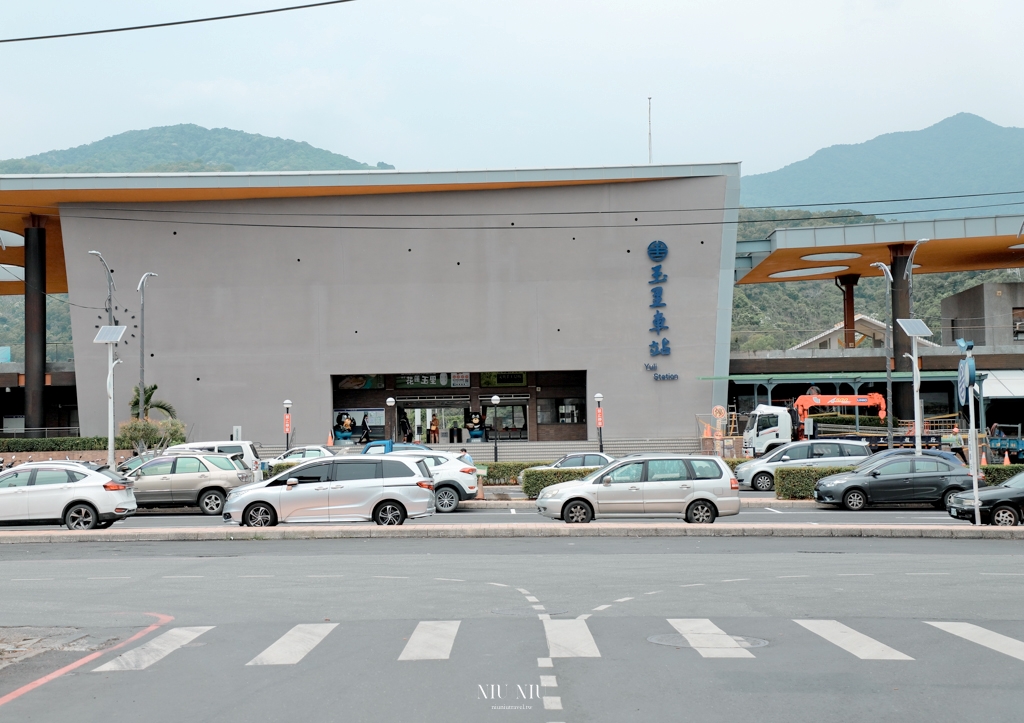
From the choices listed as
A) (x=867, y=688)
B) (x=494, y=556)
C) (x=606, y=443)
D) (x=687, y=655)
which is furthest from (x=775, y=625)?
(x=606, y=443)

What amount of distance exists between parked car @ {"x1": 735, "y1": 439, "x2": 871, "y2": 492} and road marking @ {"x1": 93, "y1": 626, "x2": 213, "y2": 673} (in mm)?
24718

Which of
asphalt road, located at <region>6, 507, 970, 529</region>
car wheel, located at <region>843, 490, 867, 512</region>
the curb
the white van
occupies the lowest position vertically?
asphalt road, located at <region>6, 507, 970, 529</region>

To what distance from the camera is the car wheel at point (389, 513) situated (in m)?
20.4

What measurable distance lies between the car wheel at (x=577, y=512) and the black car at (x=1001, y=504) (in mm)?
8456

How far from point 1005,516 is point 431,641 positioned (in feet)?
55.1

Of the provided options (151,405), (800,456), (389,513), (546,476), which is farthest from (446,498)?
(151,405)

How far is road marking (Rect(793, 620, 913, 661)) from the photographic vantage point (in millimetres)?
8484

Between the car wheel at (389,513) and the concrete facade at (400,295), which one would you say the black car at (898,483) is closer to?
the car wheel at (389,513)

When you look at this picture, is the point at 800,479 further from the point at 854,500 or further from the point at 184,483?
the point at 184,483

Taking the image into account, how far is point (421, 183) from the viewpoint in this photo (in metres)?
49.2

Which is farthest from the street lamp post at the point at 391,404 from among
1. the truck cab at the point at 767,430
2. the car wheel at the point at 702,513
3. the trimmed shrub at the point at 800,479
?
→ the car wheel at the point at 702,513

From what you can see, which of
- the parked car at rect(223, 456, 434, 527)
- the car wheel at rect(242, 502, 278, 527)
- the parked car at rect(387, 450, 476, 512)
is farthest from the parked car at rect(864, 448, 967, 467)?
the car wheel at rect(242, 502, 278, 527)

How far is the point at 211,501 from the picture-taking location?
84.3 feet

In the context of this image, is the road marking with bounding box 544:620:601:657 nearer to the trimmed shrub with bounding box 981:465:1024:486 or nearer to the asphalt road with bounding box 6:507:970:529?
the asphalt road with bounding box 6:507:970:529
